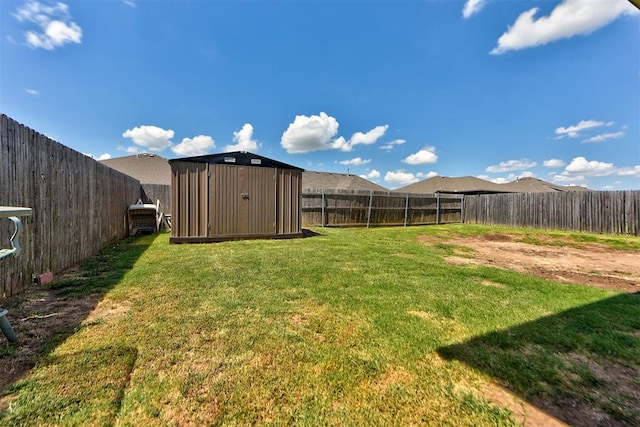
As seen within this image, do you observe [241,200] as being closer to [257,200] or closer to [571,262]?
[257,200]

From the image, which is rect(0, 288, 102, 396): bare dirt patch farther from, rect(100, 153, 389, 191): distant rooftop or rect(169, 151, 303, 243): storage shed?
rect(100, 153, 389, 191): distant rooftop

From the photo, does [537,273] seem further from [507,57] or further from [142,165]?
[142,165]

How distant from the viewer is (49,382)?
1441 mm

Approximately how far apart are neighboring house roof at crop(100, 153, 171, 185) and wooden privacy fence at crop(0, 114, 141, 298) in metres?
17.2

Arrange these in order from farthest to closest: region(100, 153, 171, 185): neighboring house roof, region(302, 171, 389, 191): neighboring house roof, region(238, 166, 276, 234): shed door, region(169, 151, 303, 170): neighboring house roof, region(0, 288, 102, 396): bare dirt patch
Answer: region(302, 171, 389, 191): neighboring house roof
region(100, 153, 171, 185): neighboring house roof
region(238, 166, 276, 234): shed door
region(169, 151, 303, 170): neighboring house roof
region(0, 288, 102, 396): bare dirt patch

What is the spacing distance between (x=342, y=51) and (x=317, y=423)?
42.1 ft

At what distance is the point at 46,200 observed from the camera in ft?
10.9

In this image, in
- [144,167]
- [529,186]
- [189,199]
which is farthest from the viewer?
[529,186]

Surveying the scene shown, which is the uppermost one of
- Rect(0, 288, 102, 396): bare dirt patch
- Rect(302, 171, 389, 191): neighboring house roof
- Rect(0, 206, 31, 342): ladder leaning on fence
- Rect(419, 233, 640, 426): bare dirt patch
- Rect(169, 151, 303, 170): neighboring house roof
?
Rect(302, 171, 389, 191): neighboring house roof

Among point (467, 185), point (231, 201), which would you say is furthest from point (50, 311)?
point (467, 185)

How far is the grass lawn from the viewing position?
1281mm

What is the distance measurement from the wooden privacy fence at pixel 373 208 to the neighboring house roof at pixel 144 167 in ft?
50.1

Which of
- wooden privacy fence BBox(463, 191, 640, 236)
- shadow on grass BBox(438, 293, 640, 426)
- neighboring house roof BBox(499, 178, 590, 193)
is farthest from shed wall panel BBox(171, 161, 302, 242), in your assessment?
neighboring house roof BBox(499, 178, 590, 193)

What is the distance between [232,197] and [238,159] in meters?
1.05
